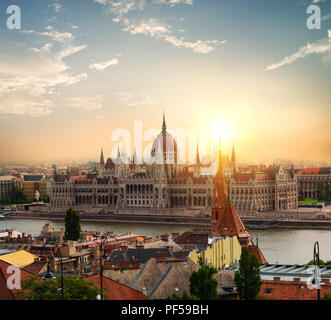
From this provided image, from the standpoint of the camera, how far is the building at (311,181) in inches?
1211

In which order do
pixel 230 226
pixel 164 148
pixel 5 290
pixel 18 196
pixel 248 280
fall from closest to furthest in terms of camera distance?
1. pixel 5 290
2. pixel 248 280
3. pixel 230 226
4. pixel 164 148
5. pixel 18 196

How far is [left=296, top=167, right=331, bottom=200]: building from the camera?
3075cm

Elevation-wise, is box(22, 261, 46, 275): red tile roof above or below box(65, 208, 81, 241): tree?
above

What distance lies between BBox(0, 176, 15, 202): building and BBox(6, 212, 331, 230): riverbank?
6964 millimetres

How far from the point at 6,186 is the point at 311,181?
64.3 feet

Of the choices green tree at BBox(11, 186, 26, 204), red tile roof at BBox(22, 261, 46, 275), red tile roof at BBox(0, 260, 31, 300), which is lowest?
green tree at BBox(11, 186, 26, 204)

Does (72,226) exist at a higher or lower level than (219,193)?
lower

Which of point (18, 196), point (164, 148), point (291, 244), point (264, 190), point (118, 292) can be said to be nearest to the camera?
point (118, 292)

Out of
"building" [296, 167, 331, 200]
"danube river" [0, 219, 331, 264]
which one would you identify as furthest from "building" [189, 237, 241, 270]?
"building" [296, 167, 331, 200]

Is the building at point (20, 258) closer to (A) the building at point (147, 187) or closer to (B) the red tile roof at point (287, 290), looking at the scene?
(B) the red tile roof at point (287, 290)

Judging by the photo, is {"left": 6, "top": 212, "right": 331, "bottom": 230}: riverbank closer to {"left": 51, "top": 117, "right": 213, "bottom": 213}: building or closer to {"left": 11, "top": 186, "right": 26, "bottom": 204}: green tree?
{"left": 51, "top": 117, "right": 213, "bottom": 213}: building

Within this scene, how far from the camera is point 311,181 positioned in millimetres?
31734

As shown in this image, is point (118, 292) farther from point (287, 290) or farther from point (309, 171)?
point (309, 171)

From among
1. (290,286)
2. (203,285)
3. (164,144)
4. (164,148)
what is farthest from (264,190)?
(203,285)
